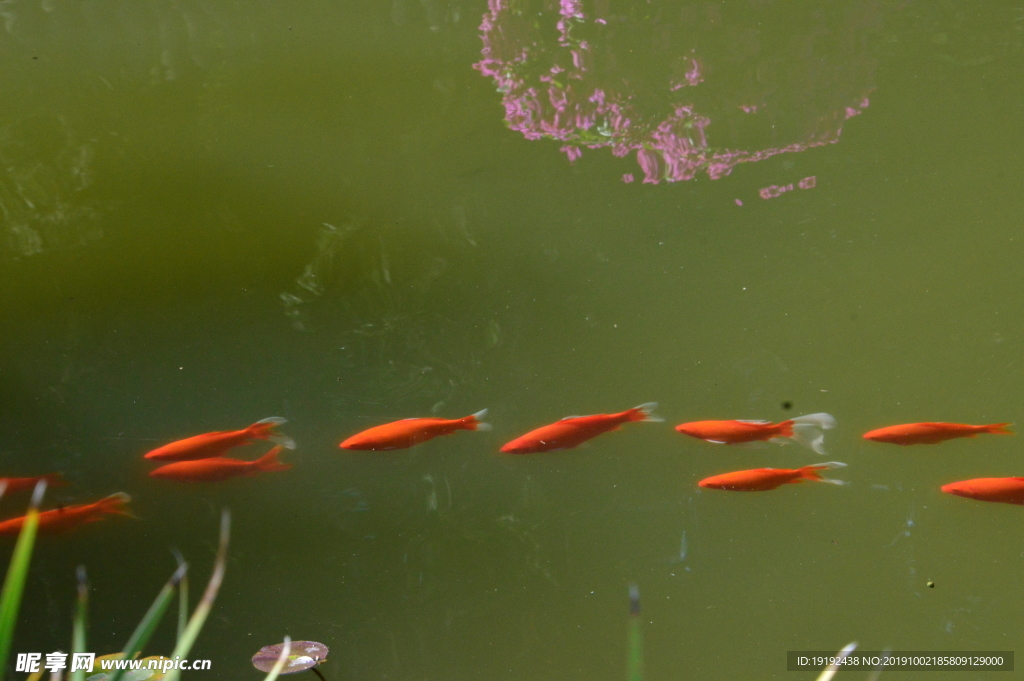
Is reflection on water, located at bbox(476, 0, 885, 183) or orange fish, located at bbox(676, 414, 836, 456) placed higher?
reflection on water, located at bbox(476, 0, 885, 183)

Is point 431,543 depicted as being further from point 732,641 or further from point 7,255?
point 7,255

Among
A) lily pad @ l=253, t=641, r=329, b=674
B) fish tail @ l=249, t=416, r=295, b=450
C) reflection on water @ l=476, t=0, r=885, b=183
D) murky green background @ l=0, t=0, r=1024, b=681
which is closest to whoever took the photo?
lily pad @ l=253, t=641, r=329, b=674

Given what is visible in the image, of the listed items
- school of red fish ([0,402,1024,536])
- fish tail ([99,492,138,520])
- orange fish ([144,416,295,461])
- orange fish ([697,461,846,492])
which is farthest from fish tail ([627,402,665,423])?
fish tail ([99,492,138,520])

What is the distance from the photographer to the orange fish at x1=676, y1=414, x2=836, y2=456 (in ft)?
6.43

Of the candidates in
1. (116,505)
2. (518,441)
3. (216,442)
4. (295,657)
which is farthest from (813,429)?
(116,505)

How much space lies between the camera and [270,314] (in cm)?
219

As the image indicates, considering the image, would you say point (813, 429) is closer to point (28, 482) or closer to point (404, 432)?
point (404, 432)

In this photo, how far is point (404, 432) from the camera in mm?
2002

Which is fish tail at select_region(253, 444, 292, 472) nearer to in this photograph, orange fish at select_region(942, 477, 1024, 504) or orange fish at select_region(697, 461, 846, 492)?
orange fish at select_region(697, 461, 846, 492)

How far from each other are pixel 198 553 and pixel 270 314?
28.3 inches

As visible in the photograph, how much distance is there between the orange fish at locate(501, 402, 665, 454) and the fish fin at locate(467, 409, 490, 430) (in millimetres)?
98

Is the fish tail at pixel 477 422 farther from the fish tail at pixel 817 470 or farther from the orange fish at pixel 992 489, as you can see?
the orange fish at pixel 992 489

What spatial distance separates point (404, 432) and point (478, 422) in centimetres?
21

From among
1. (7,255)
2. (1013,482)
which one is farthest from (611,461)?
(7,255)
